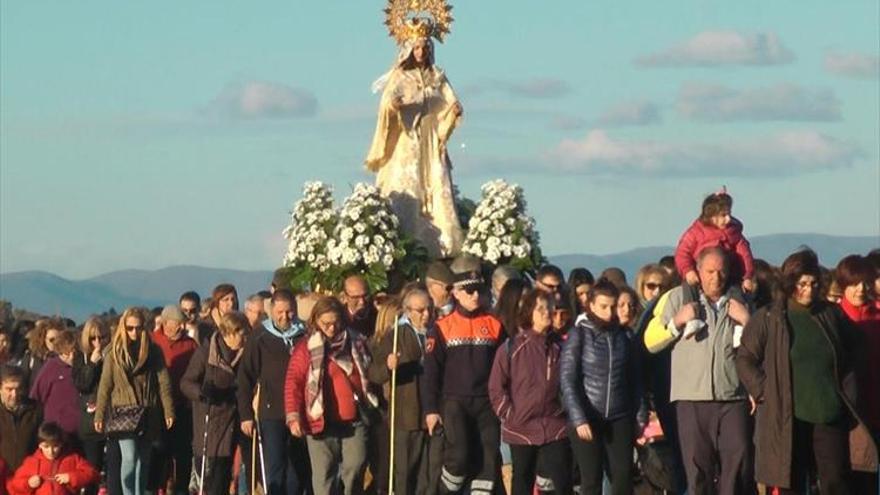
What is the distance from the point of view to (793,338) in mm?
19297

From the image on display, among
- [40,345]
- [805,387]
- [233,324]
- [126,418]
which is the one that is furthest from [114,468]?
[805,387]

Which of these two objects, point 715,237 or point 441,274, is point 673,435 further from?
point 441,274

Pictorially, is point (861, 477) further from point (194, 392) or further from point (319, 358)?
point (194, 392)

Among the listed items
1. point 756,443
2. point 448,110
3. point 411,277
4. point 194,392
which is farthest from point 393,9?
point 756,443

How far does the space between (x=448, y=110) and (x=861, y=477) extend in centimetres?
1378

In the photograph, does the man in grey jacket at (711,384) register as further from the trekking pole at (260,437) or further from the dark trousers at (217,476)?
the dark trousers at (217,476)

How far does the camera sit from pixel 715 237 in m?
21.1

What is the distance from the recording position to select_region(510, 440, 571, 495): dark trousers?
68.8 feet

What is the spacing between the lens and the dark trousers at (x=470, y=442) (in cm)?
2181

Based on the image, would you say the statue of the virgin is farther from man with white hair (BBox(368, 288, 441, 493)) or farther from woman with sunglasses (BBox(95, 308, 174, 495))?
man with white hair (BBox(368, 288, 441, 493))

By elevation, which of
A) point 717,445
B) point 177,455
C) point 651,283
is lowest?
point 717,445

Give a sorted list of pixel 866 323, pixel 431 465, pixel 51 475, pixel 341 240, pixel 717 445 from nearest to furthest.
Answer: pixel 866 323 → pixel 717 445 → pixel 51 475 → pixel 431 465 → pixel 341 240

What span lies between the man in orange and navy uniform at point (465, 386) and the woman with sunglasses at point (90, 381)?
442cm

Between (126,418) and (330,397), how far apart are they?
10.3 ft
